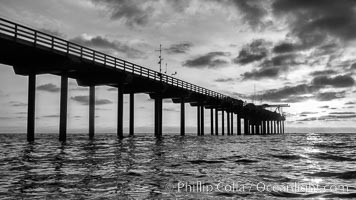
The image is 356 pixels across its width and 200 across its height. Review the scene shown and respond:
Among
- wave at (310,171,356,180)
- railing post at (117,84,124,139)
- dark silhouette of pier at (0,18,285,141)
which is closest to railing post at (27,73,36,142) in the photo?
dark silhouette of pier at (0,18,285,141)

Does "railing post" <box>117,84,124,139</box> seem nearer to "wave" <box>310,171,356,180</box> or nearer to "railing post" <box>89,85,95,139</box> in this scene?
"railing post" <box>89,85,95,139</box>

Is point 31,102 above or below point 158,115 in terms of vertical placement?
above

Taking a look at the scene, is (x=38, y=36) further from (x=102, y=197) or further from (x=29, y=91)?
(x=102, y=197)

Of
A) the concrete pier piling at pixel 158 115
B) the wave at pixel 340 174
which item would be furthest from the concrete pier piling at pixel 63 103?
the wave at pixel 340 174

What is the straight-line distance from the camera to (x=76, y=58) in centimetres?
2930

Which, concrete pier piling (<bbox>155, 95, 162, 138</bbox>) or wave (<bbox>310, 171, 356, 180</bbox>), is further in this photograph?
concrete pier piling (<bbox>155, 95, 162, 138</bbox>)

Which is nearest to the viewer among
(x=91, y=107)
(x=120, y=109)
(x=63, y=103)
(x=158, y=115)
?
(x=63, y=103)

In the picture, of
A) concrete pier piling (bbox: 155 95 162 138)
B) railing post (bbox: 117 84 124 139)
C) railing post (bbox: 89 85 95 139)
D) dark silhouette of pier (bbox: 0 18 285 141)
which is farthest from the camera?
concrete pier piling (bbox: 155 95 162 138)

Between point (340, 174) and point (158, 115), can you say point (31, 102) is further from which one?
point (340, 174)

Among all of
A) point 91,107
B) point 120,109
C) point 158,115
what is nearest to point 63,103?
point 91,107

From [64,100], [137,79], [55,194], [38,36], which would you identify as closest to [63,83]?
[64,100]

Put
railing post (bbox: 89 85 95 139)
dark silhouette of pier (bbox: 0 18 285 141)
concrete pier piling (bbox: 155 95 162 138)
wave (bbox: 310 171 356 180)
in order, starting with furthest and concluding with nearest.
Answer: concrete pier piling (bbox: 155 95 162 138) → railing post (bbox: 89 85 95 139) → dark silhouette of pier (bbox: 0 18 285 141) → wave (bbox: 310 171 356 180)

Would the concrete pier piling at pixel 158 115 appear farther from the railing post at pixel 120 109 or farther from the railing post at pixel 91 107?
→ the railing post at pixel 91 107

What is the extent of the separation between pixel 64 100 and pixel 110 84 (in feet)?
28.6
